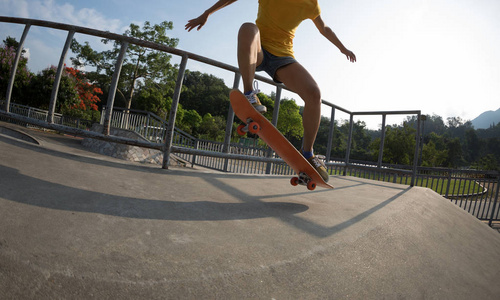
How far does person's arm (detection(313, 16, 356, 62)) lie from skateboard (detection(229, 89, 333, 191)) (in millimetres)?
1433

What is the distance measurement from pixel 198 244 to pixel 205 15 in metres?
2.16

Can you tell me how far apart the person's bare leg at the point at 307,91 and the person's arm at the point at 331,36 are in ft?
2.18

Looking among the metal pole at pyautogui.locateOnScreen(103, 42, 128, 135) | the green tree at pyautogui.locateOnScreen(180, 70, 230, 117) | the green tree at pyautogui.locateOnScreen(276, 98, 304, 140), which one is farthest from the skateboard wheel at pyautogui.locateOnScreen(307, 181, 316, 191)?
the green tree at pyautogui.locateOnScreen(180, 70, 230, 117)

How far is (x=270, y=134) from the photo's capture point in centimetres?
216

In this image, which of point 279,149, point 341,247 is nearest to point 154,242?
point 341,247

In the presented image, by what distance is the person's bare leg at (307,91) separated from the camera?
2.42 m

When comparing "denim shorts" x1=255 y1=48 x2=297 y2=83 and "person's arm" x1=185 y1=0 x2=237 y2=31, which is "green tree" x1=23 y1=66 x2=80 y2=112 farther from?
"denim shorts" x1=255 y1=48 x2=297 y2=83

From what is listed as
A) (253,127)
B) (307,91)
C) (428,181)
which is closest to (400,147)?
(428,181)

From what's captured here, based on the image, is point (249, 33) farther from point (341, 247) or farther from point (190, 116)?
point (190, 116)

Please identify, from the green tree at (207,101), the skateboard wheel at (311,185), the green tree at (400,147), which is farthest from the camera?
the green tree at (207,101)

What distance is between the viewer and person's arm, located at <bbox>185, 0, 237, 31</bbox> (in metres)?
2.44

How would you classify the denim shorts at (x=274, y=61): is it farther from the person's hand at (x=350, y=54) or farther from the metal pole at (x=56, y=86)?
the metal pole at (x=56, y=86)

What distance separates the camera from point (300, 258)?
113 cm

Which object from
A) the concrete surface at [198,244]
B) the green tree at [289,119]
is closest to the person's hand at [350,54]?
the concrete surface at [198,244]
